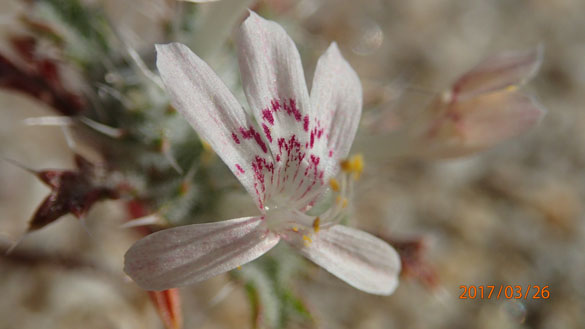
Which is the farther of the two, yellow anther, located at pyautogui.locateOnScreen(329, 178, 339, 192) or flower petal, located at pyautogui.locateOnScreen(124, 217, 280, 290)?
yellow anther, located at pyautogui.locateOnScreen(329, 178, 339, 192)

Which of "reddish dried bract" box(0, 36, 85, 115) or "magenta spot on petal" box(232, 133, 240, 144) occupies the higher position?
"magenta spot on petal" box(232, 133, 240, 144)

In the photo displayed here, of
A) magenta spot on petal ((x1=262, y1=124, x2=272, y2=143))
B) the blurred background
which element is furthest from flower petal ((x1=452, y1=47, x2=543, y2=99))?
magenta spot on petal ((x1=262, y1=124, x2=272, y2=143))

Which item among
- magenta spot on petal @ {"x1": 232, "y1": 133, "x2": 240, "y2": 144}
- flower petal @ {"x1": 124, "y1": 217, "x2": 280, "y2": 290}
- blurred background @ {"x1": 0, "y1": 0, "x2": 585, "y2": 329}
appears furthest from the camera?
blurred background @ {"x1": 0, "y1": 0, "x2": 585, "y2": 329}

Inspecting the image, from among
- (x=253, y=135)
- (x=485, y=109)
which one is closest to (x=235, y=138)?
(x=253, y=135)

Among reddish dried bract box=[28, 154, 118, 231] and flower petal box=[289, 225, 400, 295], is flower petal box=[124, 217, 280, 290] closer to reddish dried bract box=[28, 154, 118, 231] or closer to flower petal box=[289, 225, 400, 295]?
flower petal box=[289, 225, 400, 295]
